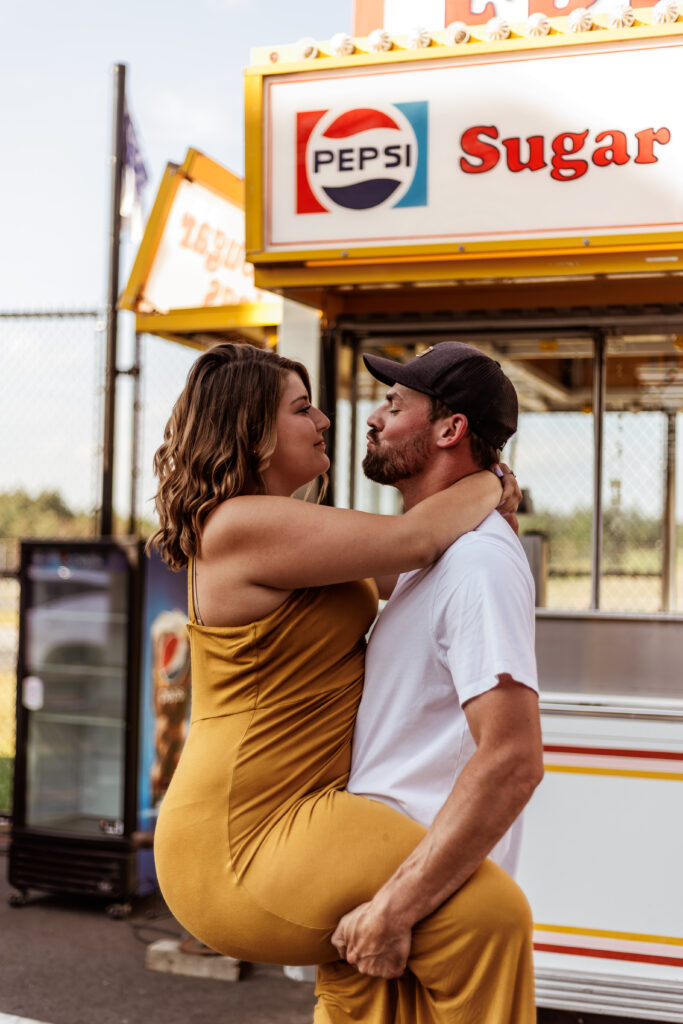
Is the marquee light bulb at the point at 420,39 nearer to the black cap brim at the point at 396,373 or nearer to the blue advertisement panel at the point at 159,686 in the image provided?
the black cap brim at the point at 396,373

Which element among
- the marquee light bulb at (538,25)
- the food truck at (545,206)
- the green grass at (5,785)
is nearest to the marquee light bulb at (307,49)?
the food truck at (545,206)

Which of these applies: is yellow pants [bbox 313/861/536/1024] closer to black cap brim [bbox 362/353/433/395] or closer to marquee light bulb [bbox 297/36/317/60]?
black cap brim [bbox 362/353/433/395]

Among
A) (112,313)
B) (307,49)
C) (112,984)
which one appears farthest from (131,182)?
(112,984)

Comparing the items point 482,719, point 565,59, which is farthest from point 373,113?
point 482,719

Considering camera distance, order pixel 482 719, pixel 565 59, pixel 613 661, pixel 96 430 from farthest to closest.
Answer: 1. pixel 96 430
2. pixel 613 661
3. pixel 565 59
4. pixel 482 719

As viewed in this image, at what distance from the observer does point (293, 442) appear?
6.37 ft

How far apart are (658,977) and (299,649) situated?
103 inches

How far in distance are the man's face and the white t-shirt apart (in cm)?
21

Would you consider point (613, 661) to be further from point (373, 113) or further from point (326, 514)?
point (326, 514)

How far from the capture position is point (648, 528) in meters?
4.82

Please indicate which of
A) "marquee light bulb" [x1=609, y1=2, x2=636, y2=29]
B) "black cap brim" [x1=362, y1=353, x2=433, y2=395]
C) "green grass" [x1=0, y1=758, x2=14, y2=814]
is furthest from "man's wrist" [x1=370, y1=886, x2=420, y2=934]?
"green grass" [x1=0, y1=758, x2=14, y2=814]

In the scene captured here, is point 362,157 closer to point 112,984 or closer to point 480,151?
point 480,151

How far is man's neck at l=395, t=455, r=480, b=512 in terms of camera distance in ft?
6.38

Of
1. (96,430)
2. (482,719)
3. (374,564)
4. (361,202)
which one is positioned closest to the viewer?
(482,719)
